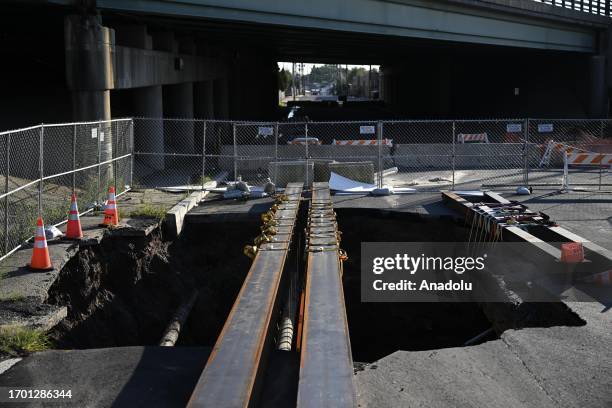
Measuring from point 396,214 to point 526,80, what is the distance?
116 ft

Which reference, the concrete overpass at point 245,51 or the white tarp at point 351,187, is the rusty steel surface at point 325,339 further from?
the concrete overpass at point 245,51

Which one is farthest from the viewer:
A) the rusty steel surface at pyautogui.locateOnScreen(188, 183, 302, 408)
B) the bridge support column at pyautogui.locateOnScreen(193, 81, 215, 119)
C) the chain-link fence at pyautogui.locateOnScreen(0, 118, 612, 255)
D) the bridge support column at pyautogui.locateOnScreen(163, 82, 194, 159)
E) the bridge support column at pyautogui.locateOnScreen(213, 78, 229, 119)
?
the bridge support column at pyautogui.locateOnScreen(213, 78, 229, 119)

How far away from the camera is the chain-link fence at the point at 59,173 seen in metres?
11.7

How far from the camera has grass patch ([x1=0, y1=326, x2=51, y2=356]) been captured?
7445 millimetres

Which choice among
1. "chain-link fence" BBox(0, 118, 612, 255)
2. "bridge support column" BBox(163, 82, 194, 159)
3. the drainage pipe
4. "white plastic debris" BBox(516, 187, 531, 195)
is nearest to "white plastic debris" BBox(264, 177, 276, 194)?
"chain-link fence" BBox(0, 118, 612, 255)

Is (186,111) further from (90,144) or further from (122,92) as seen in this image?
(90,144)

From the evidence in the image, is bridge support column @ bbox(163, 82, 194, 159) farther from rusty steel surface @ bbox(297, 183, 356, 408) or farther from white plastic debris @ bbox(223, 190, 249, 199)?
rusty steel surface @ bbox(297, 183, 356, 408)

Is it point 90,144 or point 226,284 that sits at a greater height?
point 90,144

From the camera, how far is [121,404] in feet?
20.5

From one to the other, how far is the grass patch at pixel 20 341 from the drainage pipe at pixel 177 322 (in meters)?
2.67

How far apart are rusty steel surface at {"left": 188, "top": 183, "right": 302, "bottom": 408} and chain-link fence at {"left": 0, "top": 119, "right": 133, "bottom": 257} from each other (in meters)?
3.96

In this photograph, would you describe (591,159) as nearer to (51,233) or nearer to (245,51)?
(51,233)

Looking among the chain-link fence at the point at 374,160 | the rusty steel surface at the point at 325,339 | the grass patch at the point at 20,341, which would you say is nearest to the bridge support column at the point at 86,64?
the chain-link fence at the point at 374,160

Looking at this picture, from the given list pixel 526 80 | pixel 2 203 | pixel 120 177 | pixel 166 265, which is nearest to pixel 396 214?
pixel 166 265
